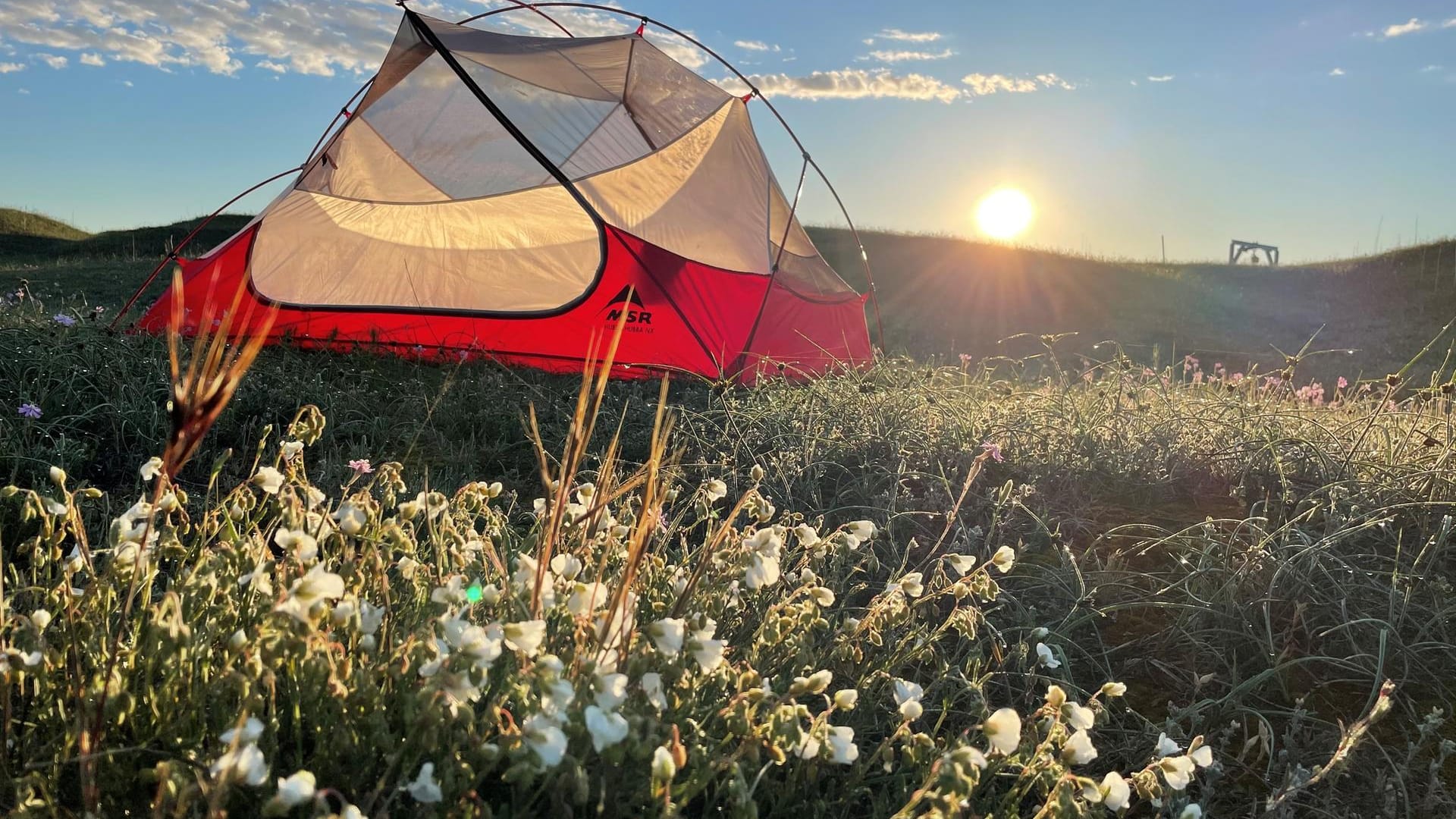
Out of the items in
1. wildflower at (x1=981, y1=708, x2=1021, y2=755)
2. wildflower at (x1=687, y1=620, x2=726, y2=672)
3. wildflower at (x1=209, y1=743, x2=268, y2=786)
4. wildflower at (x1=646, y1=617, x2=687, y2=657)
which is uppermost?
wildflower at (x1=646, y1=617, x2=687, y2=657)

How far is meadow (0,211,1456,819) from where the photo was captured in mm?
1311

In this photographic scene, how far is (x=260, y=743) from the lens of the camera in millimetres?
1365

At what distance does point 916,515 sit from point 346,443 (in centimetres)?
229

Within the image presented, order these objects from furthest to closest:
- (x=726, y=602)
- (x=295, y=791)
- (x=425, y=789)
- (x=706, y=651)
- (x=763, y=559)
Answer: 1. (x=726, y=602)
2. (x=763, y=559)
3. (x=706, y=651)
4. (x=425, y=789)
5. (x=295, y=791)

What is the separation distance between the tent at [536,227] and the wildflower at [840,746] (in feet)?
14.1

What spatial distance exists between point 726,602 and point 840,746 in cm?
66

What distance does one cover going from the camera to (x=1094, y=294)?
15156 mm

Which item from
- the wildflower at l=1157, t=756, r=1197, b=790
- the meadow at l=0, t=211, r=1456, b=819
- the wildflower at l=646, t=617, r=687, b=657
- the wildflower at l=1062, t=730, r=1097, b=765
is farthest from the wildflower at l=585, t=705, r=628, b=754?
the wildflower at l=1157, t=756, r=1197, b=790

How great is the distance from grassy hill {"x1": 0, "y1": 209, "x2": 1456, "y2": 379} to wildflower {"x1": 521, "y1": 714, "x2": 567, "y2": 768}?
28.9ft

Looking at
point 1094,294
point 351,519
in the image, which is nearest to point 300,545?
point 351,519

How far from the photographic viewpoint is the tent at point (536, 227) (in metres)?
5.86

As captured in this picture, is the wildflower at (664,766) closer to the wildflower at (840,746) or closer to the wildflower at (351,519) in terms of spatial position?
the wildflower at (840,746)

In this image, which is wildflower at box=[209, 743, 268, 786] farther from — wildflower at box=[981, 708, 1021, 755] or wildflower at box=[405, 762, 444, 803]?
wildflower at box=[981, 708, 1021, 755]

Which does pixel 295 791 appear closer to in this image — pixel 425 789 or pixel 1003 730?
pixel 425 789
